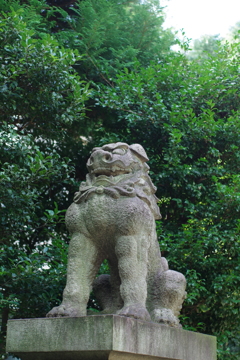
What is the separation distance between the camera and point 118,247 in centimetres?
340

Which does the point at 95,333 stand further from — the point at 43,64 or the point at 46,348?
the point at 43,64

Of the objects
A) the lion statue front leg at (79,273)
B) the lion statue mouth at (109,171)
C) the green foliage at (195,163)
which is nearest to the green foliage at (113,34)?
the green foliage at (195,163)

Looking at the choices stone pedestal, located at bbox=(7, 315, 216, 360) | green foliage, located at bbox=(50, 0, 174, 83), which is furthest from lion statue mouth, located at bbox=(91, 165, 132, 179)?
green foliage, located at bbox=(50, 0, 174, 83)

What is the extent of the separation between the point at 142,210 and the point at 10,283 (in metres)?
2.68

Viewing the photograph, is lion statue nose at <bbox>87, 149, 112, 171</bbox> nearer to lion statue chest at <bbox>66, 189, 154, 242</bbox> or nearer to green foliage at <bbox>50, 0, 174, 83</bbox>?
lion statue chest at <bbox>66, 189, 154, 242</bbox>

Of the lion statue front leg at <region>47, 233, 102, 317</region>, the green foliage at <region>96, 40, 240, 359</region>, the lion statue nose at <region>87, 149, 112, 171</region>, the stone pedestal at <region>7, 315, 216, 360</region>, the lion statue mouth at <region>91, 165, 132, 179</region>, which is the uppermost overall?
the green foliage at <region>96, 40, 240, 359</region>

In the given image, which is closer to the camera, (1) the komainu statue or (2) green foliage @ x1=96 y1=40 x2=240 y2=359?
(1) the komainu statue

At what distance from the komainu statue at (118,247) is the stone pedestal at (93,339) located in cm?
14

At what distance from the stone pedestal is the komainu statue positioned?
0.14 metres

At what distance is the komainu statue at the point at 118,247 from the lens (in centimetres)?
334

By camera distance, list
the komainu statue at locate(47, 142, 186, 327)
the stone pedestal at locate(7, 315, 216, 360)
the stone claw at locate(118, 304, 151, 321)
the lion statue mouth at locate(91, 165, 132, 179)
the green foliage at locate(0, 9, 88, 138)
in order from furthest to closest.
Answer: the green foliage at locate(0, 9, 88, 138)
the lion statue mouth at locate(91, 165, 132, 179)
the komainu statue at locate(47, 142, 186, 327)
the stone claw at locate(118, 304, 151, 321)
the stone pedestal at locate(7, 315, 216, 360)

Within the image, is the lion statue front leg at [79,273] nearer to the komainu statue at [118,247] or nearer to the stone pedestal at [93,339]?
the komainu statue at [118,247]

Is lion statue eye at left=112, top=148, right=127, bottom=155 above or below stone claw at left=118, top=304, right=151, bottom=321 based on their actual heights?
above

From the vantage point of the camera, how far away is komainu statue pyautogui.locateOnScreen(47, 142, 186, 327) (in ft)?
11.0
